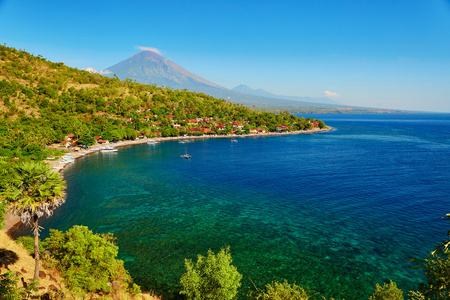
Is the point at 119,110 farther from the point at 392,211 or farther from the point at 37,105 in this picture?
the point at 392,211

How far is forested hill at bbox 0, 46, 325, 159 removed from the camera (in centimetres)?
10619

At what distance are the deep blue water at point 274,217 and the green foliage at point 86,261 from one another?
4.59m

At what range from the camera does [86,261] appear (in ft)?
72.8

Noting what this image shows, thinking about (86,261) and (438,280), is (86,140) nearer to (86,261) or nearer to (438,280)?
(86,261)

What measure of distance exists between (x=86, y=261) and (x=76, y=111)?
150 m

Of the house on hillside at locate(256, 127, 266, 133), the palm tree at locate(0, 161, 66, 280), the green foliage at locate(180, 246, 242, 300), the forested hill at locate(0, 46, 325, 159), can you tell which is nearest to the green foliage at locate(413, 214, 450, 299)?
the green foliage at locate(180, 246, 242, 300)

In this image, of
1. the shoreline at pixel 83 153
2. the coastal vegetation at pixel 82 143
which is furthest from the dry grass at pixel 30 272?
the shoreline at pixel 83 153

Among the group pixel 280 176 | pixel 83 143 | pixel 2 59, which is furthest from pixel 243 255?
pixel 2 59

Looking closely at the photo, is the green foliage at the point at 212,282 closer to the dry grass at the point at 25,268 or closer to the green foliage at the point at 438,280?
the dry grass at the point at 25,268

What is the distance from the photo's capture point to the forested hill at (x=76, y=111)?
348ft

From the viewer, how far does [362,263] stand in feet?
96.0

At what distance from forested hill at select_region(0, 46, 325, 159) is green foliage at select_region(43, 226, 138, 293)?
6158 cm

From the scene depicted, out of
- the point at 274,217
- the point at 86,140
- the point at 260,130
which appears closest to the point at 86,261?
the point at 274,217

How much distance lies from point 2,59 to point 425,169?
233 meters
